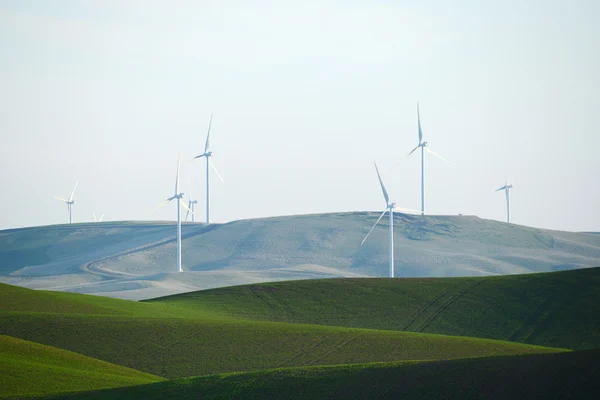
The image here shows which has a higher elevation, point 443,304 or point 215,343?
point 215,343

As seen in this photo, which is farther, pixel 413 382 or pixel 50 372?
pixel 50 372

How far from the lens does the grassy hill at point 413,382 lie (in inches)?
858

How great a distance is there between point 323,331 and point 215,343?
5261 mm

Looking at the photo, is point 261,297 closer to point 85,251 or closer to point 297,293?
point 297,293

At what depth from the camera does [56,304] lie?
1911 inches

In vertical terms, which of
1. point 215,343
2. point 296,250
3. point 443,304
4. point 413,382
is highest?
point 413,382

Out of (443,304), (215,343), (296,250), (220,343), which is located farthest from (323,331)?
(296,250)

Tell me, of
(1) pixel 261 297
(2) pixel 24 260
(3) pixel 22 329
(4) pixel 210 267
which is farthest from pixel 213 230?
(3) pixel 22 329

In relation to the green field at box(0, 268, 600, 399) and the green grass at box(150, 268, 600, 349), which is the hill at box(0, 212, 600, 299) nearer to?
the green grass at box(150, 268, 600, 349)

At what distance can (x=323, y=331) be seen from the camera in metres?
40.6

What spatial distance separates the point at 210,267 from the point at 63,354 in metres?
105

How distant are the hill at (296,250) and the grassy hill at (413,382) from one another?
82.1m

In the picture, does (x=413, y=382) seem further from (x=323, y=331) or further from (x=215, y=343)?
(x=323, y=331)

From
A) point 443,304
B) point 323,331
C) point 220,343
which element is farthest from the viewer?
point 443,304
